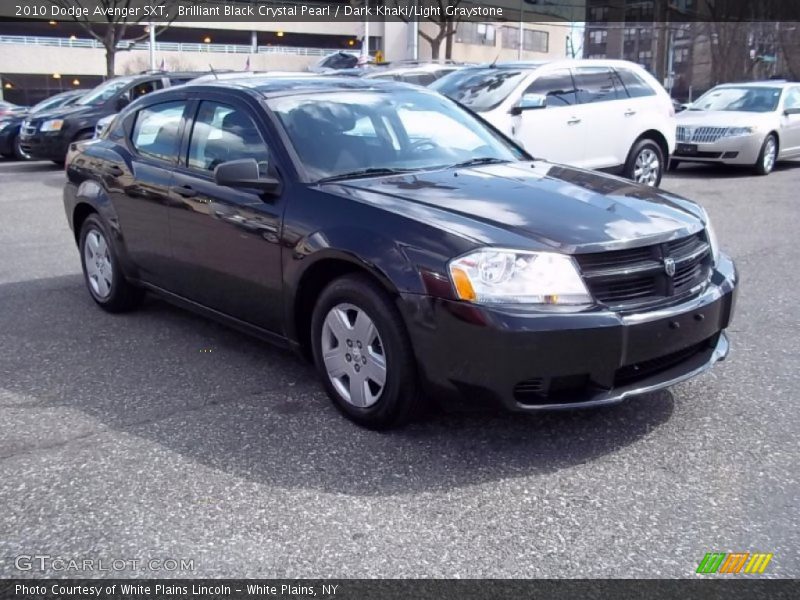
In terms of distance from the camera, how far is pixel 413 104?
508 cm

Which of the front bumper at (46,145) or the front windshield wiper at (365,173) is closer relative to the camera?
the front windshield wiper at (365,173)

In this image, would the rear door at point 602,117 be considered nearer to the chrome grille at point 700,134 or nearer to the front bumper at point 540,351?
the chrome grille at point 700,134

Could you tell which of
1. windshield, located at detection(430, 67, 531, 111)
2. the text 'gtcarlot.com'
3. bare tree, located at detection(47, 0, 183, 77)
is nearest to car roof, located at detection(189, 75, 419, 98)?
the text 'gtcarlot.com'

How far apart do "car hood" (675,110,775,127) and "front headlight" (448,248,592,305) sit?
1153cm

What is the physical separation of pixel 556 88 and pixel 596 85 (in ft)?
2.15

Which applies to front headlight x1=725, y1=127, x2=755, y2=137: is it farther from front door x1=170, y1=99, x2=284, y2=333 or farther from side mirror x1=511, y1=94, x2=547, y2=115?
front door x1=170, y1=99, x2=284, y2=333

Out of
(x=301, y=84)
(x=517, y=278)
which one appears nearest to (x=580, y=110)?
(x=301, y=84)

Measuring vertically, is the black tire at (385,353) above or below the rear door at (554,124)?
below

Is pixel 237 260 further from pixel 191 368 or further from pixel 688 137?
pixel 688 137

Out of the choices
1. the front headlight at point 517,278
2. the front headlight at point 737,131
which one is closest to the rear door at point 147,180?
the front headlight at point 517,278

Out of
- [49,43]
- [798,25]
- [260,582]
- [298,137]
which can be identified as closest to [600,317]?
[260,582]

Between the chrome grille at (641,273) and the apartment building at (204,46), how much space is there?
135 feet

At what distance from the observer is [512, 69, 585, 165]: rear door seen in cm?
1005

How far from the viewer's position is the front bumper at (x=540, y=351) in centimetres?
338
